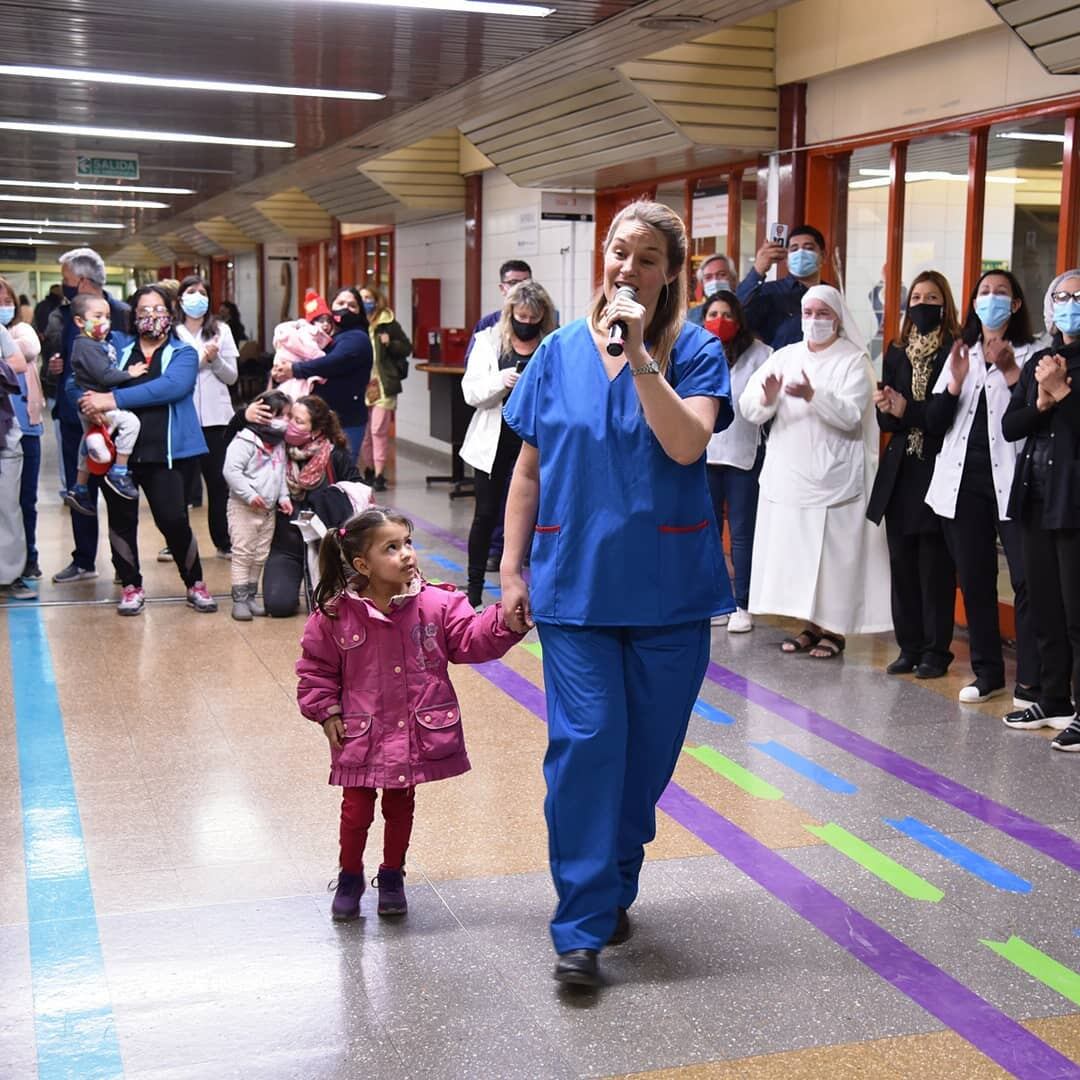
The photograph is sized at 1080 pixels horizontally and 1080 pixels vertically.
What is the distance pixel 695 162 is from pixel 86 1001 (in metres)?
7.28

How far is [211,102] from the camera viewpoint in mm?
9820

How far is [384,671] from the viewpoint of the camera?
3594mm

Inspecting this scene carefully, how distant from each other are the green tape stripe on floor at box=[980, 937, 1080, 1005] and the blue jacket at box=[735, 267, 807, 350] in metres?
4.15

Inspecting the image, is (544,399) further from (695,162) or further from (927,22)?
(695,162)

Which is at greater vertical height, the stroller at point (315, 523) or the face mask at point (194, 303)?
the face mask at point (194, 303)

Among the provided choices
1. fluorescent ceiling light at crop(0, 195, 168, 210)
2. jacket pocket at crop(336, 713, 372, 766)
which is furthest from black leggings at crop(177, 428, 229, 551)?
fluorescent ceiling light at crop(0, 195, 168, 210)

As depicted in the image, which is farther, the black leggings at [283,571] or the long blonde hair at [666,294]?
the black leggings at [283,571]

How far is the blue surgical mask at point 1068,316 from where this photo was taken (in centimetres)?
530

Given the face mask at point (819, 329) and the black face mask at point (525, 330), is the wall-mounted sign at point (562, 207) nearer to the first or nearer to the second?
the black face mask at point (525, 330)

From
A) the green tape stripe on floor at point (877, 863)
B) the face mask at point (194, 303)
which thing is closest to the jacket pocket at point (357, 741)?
the green tape stripe on floor at point (877, 863)

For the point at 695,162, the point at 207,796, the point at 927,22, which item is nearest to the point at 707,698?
the point at 207,796

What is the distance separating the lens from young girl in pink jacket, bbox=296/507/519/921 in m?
3.57

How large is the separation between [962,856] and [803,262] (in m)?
3.87

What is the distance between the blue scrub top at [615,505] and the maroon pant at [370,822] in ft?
2.09
